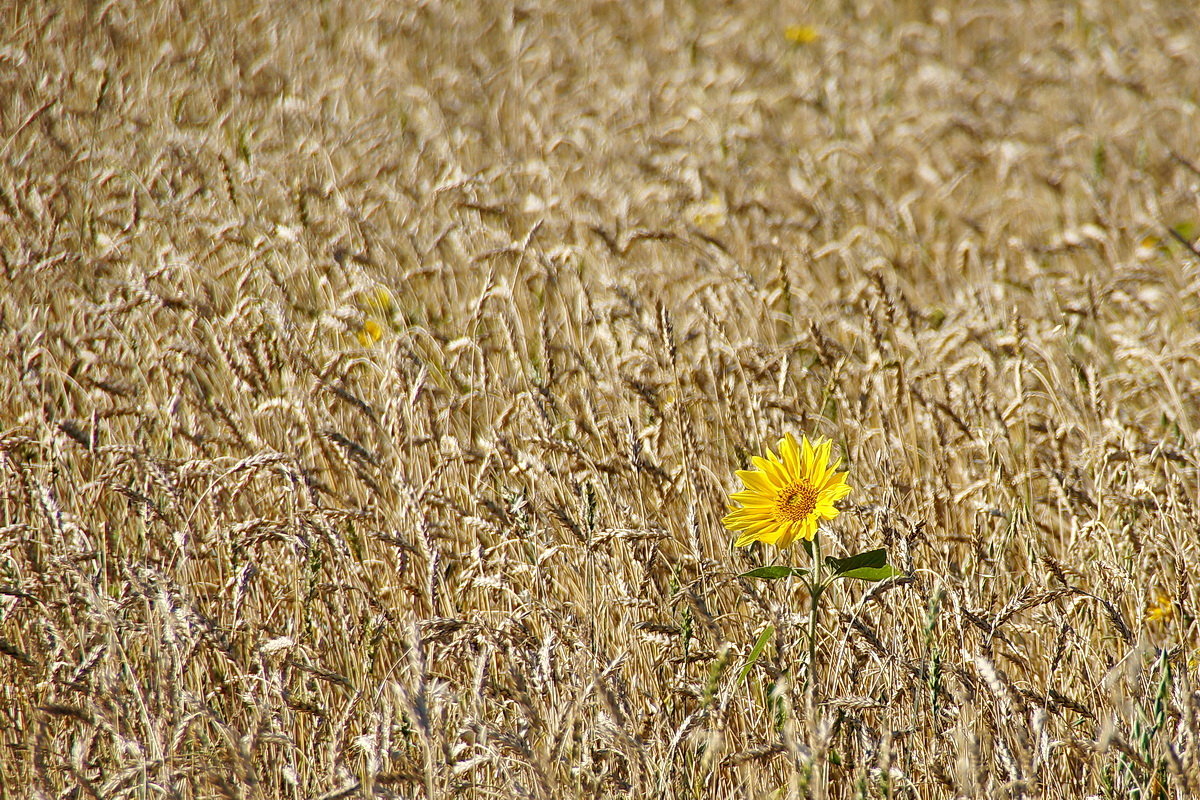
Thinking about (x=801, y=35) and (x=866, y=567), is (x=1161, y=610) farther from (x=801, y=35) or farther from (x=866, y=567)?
(x=801, y=35)

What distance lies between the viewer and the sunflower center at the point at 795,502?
1659mm

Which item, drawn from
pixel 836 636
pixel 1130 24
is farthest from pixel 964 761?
pixel 1130 24

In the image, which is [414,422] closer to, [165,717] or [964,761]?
[165,717]

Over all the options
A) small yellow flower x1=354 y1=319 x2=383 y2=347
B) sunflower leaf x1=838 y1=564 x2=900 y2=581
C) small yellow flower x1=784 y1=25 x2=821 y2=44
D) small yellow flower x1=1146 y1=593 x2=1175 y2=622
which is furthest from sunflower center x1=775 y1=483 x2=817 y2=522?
small yellow flower x1=784 y1=25 x2=821 y2=44

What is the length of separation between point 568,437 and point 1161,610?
1.36 m

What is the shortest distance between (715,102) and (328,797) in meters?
4.02

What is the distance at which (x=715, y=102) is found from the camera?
475 centimetres

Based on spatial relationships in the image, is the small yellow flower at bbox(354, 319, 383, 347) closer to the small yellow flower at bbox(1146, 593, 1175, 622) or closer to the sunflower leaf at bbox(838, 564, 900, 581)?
the sunflower leaf at bbox(838, 564, 900, 581)

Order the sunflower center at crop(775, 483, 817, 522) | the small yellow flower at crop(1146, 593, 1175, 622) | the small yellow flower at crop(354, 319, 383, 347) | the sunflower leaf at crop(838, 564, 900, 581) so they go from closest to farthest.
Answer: the sunflower leaf at crop(838, 564, 900, 581) → the sunflower center at crop(775, 483, 817, 522) → the small yellow flower at crop(1146, 593, 1175, 622) → the small yellow flower at crop(354, 319, 383, 347)

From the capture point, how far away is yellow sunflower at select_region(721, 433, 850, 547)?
1.64 meters

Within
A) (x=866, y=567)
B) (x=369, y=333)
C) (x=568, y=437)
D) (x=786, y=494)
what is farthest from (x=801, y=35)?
(x=866, y=567)

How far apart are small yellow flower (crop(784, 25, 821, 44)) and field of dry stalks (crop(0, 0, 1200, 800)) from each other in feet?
3.23

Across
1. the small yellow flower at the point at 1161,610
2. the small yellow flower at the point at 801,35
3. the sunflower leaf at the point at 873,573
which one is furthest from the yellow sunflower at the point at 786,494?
the small yellow flower at the point at 801,35

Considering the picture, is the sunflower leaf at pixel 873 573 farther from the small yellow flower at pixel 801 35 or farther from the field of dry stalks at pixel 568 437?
the small yellow flower at pixel 801 35
